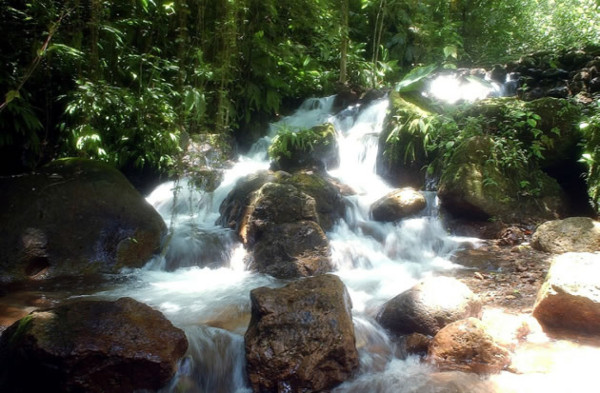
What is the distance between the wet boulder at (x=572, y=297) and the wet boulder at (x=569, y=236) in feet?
5.27

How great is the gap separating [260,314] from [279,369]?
1.48ft

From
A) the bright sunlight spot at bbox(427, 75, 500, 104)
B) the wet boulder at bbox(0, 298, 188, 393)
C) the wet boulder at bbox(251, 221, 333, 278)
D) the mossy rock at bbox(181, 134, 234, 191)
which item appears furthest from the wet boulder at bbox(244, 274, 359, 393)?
the bright sunlight spot at bbox(427, 75, 500, 104)

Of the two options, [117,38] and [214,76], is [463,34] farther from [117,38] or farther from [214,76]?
[117,38]

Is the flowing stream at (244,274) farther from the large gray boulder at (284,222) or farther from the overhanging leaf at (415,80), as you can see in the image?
the overhanging leaf at (415,80)

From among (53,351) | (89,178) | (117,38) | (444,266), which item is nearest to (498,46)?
(444,266)

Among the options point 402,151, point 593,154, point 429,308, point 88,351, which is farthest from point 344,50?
point 88,351

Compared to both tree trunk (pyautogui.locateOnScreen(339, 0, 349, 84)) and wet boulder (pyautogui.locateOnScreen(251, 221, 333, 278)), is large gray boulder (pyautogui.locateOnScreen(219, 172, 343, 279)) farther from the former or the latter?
tree trunk (pyautogui.locateOnScreen(339, 0, 349, 84))

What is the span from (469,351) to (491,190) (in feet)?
13.6

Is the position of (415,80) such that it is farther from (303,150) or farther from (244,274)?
(244,274)

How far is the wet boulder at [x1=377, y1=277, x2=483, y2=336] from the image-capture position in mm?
3600

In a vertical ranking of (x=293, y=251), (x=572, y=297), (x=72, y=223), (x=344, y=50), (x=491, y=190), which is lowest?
(x=293, y=251)

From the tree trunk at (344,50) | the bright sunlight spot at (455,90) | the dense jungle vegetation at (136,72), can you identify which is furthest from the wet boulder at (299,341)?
the tree trunk at (344,50)

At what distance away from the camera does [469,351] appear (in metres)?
3.11

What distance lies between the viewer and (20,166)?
19.5 ft
